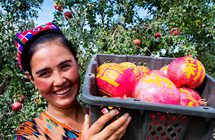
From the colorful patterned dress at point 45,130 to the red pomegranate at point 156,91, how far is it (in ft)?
1.67

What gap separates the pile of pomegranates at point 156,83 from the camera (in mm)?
1196

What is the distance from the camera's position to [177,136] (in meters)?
1.11

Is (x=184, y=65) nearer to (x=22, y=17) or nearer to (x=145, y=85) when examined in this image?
(x=145, y=85)

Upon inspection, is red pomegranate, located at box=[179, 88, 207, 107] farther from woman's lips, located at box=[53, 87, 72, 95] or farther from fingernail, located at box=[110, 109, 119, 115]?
woman's lips, located at box=[53, 87, 72, 95]

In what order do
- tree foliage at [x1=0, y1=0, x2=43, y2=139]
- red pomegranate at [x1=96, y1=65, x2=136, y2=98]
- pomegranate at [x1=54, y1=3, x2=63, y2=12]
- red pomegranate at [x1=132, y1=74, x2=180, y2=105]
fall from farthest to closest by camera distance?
1. pomegranate at [x1=54, y1=3, x2=63, y2=12]
2. tree foliage at [x1=0, y1=0, x2=43, y2=139]
3. red pomegranate at [x1=96, y1=65, x2=136, y2=98]
4. red pomegranate at [x1=132, y1=74, x2=180, y2=105]

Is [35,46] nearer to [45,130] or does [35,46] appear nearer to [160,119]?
[45,130]

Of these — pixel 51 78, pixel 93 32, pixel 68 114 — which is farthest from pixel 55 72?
pixel 93 32

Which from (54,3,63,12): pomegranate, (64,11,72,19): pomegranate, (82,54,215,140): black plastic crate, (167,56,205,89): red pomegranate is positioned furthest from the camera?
(54,3,63,12): pomegranate

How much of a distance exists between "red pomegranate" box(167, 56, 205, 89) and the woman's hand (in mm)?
484

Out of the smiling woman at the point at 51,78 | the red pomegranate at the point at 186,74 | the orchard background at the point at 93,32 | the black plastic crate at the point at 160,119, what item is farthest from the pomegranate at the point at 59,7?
the black plastic crate at the point at 160,119

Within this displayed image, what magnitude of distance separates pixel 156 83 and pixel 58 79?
0.50 metres

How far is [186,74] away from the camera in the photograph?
1451mm

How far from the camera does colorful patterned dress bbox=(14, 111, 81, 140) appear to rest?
58.7 inches

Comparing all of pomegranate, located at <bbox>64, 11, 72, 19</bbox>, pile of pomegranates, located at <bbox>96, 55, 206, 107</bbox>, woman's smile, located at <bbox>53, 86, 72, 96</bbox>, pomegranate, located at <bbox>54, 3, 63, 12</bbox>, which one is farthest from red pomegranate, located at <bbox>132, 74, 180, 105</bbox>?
pomegranate, located at <bbox>54, 3, 63, 12</bbox>
